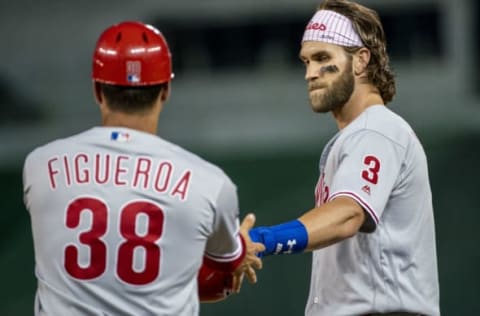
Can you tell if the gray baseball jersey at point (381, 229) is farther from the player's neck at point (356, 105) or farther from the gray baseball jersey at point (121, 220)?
the gray baseball jersey at point (121, 220)

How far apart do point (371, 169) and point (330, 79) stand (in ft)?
1.41

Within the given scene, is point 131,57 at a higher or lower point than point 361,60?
higher

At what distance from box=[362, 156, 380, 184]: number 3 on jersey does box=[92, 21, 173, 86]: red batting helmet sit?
90 cm

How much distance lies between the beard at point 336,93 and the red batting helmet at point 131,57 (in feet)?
3.15

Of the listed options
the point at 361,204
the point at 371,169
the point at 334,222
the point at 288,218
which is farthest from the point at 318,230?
the point at 288,218

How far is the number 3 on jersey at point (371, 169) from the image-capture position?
3752 mm

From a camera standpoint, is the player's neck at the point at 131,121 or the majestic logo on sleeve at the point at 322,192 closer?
the player's neck at the point at 131,121

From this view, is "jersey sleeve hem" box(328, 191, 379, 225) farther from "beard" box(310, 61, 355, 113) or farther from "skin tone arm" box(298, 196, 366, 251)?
"beard" box(310, 61, 355, 113)

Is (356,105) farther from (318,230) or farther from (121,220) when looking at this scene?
(121,220)

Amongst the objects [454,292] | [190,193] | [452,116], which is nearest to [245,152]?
[452,116]

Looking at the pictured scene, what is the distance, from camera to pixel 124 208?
3.03 m

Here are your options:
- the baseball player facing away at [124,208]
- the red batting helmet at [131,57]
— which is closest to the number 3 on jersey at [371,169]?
the baseball player facing away at [124,208]

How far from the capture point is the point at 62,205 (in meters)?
3.06

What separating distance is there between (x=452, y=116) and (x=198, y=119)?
3136 mm
